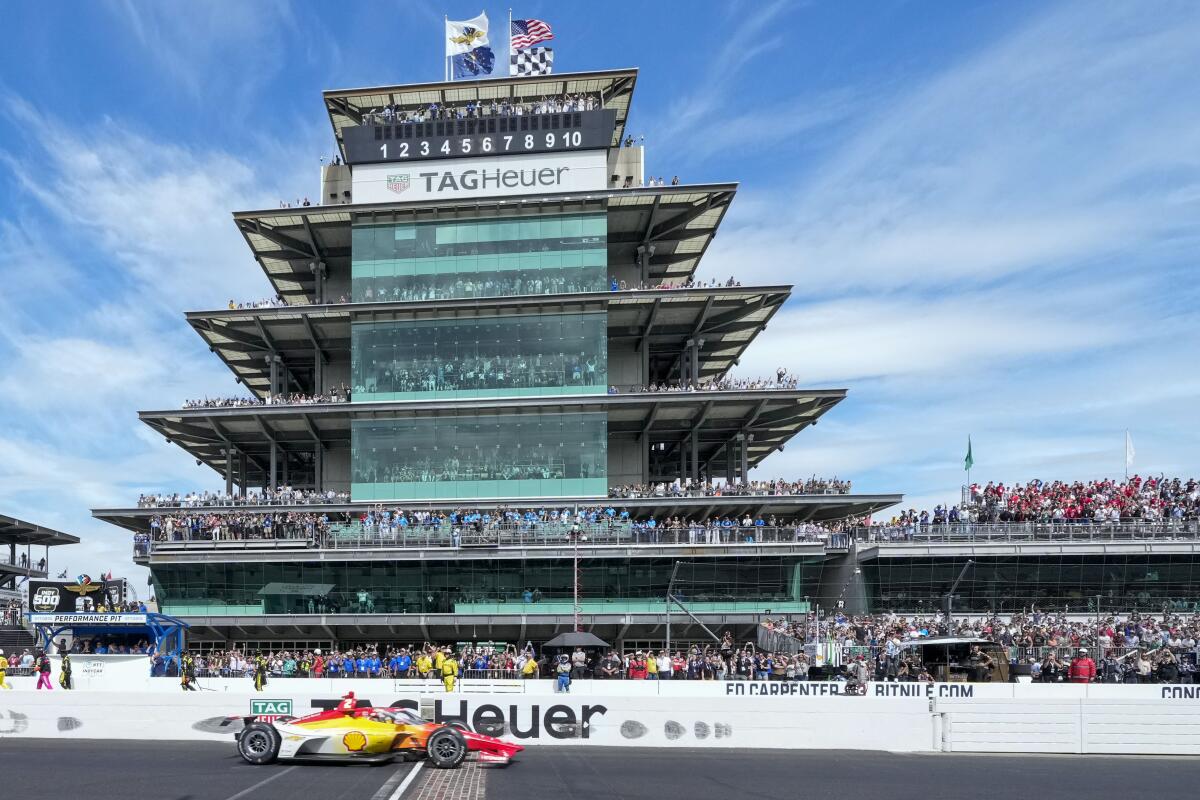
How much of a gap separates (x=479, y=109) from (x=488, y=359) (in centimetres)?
1426

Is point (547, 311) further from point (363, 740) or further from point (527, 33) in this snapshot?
point (363, 740)

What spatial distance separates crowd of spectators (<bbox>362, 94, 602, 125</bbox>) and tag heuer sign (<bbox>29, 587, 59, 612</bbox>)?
29707mm

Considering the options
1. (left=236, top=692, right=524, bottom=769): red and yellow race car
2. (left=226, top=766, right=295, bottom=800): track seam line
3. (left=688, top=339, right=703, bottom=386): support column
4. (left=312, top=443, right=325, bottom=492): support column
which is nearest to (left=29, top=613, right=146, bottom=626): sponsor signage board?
(left=312, top=443, right=325, bottom=492): support column

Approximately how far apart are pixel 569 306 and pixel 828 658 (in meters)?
25.1

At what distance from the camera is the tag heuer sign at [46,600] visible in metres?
43.0

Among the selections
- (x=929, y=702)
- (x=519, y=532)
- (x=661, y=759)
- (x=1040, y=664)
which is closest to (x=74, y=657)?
(x=519, y=532)

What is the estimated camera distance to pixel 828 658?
123 feet

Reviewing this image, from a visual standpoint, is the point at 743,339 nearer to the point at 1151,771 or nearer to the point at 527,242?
the point at 527,242

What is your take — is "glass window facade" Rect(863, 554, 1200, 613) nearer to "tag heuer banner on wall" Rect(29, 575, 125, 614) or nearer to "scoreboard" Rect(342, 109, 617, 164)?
"scoreboard" Rect(342, 109, 617, 164)

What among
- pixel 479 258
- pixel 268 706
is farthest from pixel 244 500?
pixel 268 706

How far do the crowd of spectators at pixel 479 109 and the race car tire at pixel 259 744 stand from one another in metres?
43.5

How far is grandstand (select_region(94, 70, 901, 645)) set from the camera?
171 ft

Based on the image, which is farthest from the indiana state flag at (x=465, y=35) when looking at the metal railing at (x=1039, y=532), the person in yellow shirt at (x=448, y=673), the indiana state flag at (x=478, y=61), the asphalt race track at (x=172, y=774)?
the asphalt race track at (x=172, y=774)

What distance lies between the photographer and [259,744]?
72.5ft
